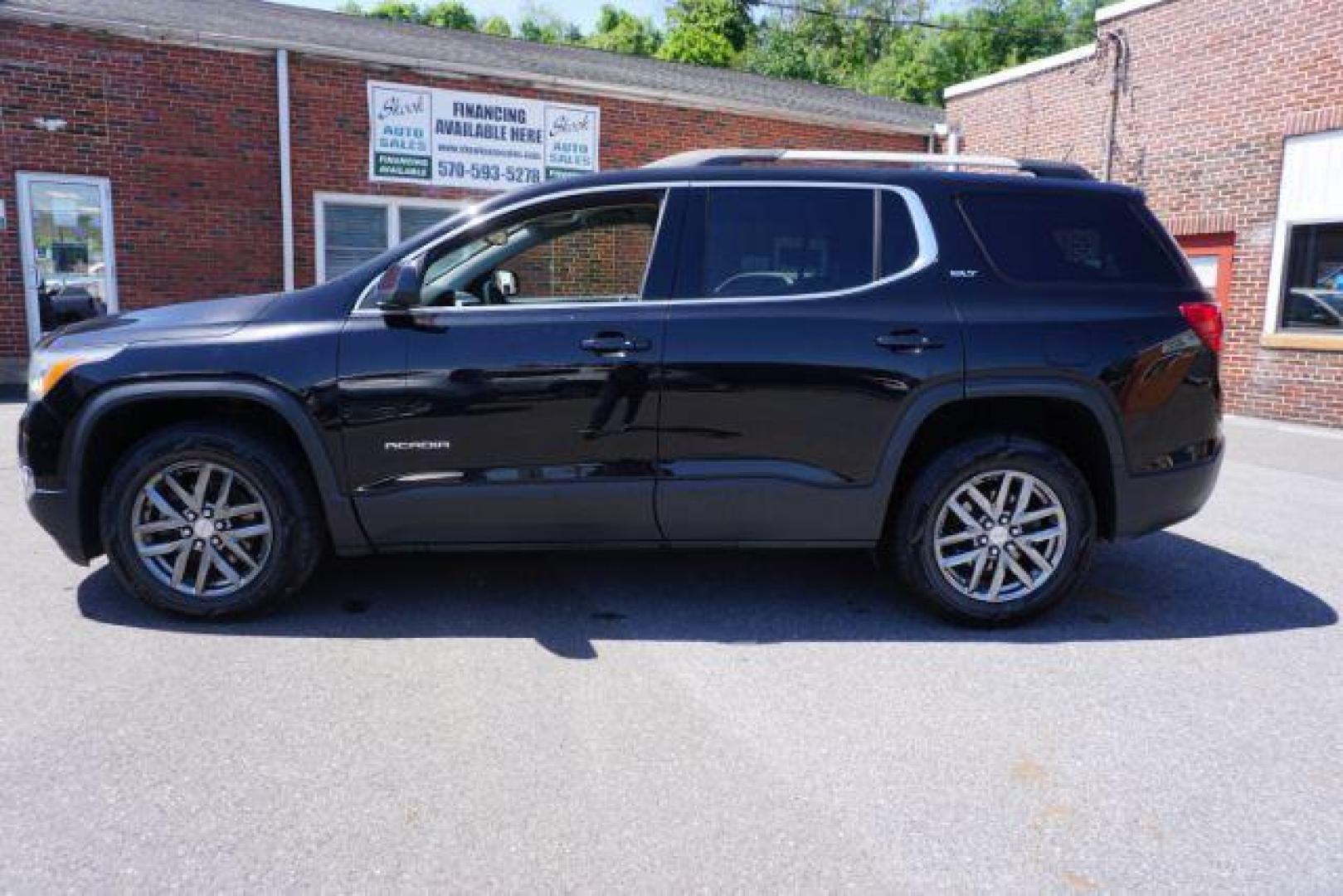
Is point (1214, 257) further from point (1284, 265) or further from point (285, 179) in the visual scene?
point (285, 179)

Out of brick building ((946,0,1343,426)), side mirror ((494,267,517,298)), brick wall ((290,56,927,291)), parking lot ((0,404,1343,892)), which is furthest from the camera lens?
brick wall ((290,56,927,291))

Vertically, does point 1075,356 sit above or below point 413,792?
above

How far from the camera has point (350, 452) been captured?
3.84 metres

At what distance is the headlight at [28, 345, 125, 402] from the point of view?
12.6ft

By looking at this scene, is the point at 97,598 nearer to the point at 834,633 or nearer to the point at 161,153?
the point at 834,633

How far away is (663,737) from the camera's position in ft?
10.1

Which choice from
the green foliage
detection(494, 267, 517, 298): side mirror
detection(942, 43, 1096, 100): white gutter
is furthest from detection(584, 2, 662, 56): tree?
detection(494, 267, 517, 298): side mirror

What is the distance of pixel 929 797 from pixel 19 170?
1249 centimetres

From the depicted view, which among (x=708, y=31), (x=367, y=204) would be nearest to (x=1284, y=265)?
(x=367, y=204)

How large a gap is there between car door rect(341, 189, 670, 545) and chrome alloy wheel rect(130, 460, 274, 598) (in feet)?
1.60

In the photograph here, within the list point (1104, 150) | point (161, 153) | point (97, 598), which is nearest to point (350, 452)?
point (97, 598)

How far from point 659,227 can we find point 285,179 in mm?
10012

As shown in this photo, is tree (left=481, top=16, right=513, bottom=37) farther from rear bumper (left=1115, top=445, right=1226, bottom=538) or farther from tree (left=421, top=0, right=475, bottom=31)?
rear bumper (left=1115, top=445, right=1226, bottom=538)

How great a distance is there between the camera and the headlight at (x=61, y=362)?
3.85m
